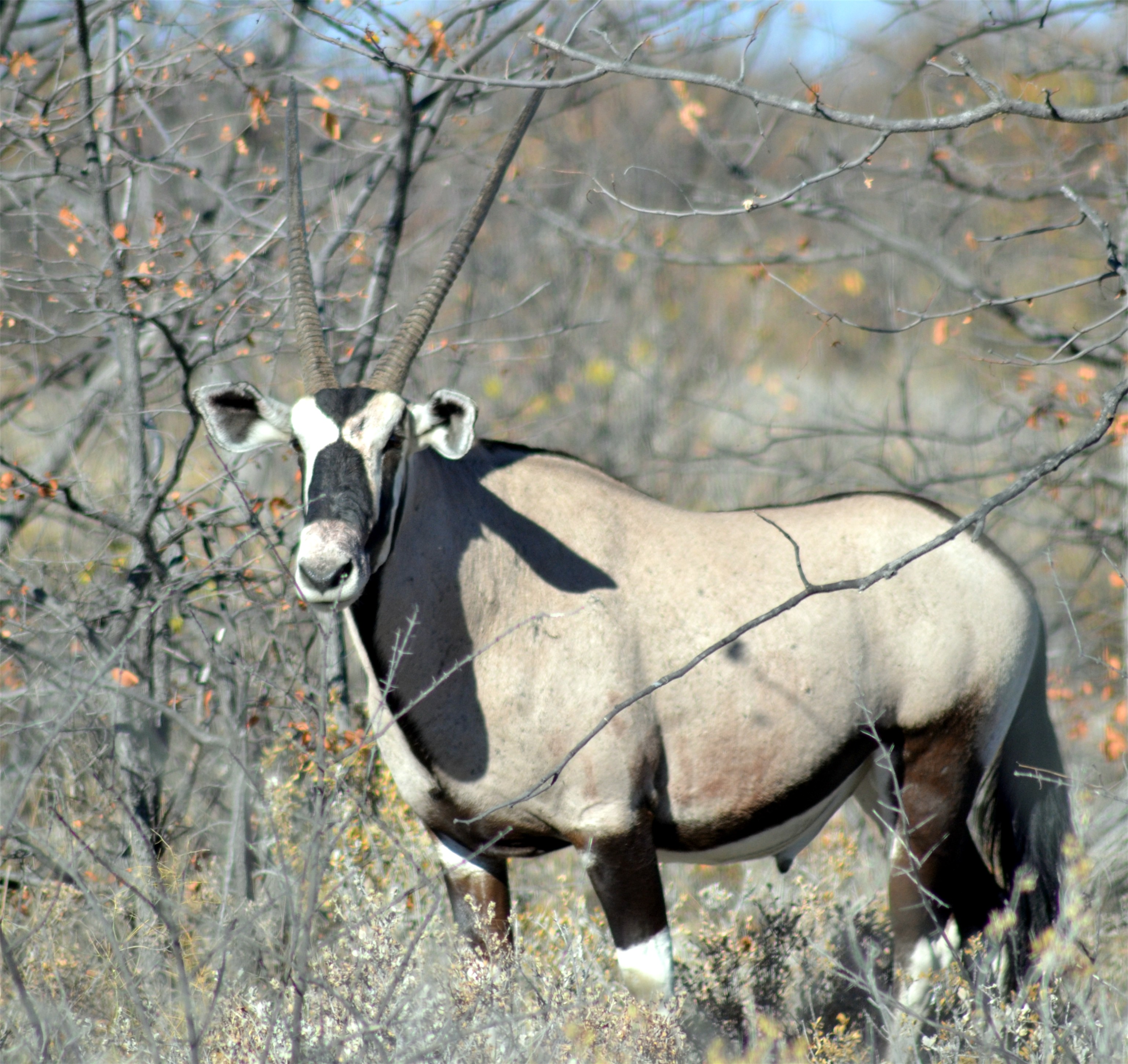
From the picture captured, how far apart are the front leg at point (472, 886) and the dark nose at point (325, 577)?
4.17 feet

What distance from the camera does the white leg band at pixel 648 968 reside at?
4004mm

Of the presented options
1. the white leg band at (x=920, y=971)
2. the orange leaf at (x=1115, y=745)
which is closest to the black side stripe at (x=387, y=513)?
the white leg band at (x=920, y=971)

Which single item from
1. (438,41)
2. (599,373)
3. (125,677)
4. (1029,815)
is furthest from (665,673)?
(599,373)

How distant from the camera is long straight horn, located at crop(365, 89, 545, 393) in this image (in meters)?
4.00

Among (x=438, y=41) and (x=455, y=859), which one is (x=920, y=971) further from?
(x=438, y=41)

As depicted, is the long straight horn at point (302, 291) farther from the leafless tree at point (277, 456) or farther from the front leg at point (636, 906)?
the front leg at point (636, 906)

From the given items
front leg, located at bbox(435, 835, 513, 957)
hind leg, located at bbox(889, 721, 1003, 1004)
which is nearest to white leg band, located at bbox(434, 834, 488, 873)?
front leg, located at bbox(435, 835, 513, 957)

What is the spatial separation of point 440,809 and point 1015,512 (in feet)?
16.8

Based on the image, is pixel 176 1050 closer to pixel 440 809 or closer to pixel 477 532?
pixel 440 809

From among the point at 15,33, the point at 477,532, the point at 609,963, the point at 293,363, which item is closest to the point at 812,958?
the point at 609,963

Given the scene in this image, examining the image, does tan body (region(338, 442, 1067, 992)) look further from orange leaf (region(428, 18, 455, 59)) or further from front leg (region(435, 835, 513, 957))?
orange leaf (region(428, 18, 455, 59))

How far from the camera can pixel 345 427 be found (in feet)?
12.1

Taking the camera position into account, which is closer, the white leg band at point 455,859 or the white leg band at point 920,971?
the white leg band at point 455,859

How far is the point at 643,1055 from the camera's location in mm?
3643
